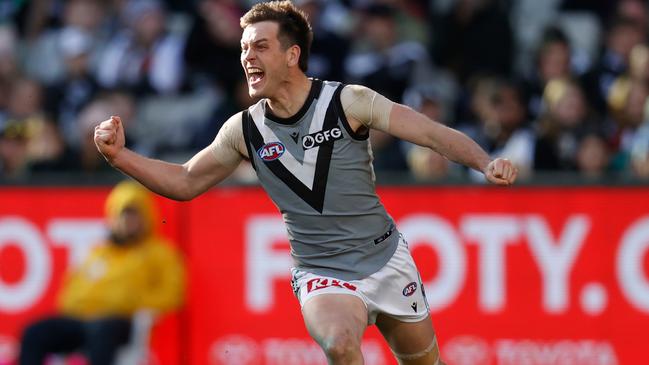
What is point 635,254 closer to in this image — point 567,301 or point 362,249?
point 567,301

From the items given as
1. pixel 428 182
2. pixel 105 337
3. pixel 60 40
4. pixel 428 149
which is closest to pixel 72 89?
pixel 60 40

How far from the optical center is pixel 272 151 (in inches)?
301

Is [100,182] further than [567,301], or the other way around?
[100,182]

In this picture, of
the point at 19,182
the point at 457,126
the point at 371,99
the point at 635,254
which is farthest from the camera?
the point at 457,126

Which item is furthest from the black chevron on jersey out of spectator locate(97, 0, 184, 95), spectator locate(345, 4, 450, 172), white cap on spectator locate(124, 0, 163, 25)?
white cap on spectator locate(124, 0, 163, 25)

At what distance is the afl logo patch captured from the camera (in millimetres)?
7633

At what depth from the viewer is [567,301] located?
1135cm

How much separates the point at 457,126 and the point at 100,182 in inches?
140

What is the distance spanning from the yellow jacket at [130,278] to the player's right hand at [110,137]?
13.8ft

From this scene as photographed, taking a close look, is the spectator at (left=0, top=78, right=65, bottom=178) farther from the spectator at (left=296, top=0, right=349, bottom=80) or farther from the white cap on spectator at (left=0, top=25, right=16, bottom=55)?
the spectator at (left=296, top=0, right=349, bottom=80)

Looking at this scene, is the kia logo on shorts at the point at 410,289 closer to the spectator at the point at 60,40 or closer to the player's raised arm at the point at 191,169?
the player's raised arm at the point at 191,169

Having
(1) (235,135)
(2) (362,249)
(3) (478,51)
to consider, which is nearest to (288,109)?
(1) (235,135)

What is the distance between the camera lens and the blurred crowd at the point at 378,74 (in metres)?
12.4

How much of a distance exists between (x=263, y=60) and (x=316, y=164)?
653 millimetres
